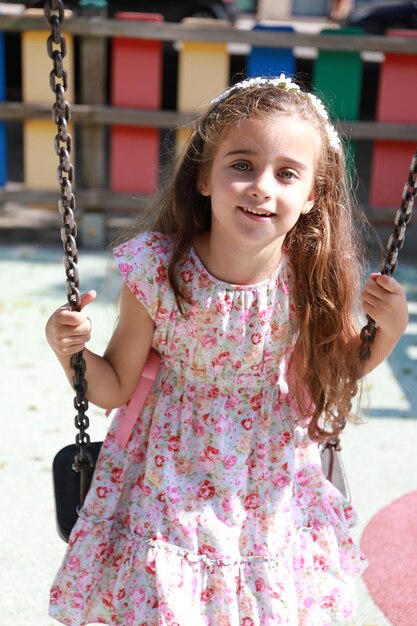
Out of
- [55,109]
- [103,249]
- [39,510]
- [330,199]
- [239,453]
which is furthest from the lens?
[103,249]

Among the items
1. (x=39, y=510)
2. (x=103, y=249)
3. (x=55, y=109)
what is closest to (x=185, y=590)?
(x=55, y=109)

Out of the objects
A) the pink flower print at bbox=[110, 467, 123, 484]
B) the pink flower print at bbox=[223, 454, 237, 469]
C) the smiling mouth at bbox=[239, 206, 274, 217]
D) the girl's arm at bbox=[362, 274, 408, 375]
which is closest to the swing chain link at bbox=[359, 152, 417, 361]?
the girl's arm at bbox=[362, 274, 408, 375]

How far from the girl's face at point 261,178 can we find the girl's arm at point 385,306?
25 cm

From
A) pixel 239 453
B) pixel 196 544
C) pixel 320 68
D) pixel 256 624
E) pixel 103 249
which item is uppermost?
pixel 320 68

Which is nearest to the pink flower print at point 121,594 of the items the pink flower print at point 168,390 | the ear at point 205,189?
the pink flower print at point 168,390

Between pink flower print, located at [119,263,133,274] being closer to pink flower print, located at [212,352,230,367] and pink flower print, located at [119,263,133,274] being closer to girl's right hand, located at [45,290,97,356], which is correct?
girl's right hand, located at [45,290,97,356]

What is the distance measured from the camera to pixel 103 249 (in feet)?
20.8

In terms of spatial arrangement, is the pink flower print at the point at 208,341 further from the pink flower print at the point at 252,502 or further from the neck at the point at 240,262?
the pink flower print at the point at 252,502

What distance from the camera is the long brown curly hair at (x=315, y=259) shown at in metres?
2.03

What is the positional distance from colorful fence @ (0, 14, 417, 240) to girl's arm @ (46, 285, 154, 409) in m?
4.00

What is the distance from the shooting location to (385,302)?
1979 millimetres

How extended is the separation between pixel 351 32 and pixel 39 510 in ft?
14.4

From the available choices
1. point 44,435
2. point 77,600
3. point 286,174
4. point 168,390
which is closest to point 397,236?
point 286,174

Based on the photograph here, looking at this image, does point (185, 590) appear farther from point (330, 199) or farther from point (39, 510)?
point (39, 510)
